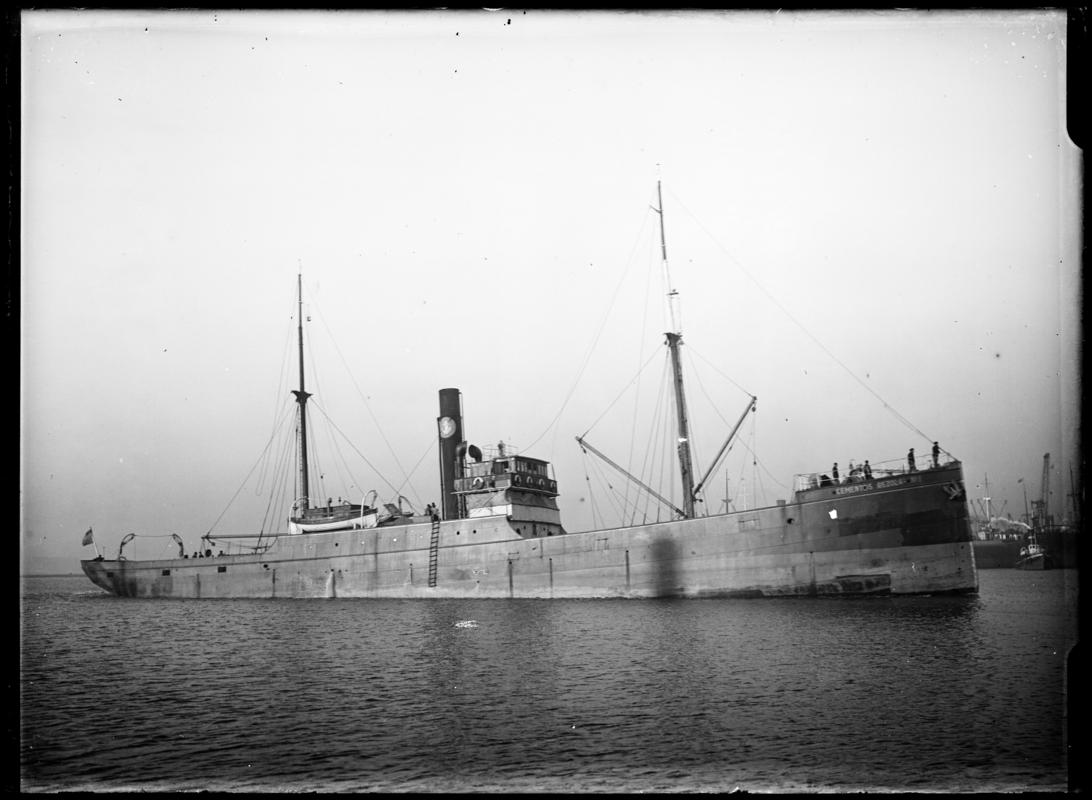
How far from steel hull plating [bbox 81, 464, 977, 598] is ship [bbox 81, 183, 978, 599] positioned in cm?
6

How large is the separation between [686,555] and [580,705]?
19.9 m

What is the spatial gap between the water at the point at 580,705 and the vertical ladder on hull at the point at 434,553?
13048 mm

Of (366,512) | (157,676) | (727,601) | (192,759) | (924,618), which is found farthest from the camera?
(366,512)

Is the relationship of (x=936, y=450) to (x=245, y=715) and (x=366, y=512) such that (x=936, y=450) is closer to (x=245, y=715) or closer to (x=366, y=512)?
(x=245, y=715)

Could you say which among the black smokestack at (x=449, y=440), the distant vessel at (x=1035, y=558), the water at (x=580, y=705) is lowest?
the distant vessel at (x=1035, y=558)

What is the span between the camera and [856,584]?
3241cm

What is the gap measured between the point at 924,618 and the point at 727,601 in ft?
29.3

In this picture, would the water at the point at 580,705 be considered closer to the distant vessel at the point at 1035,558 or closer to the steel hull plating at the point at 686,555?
the steel hull plating at the point at 686,555

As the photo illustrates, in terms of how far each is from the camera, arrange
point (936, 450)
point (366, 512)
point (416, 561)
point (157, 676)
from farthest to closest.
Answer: point (366, 512)
point (416, 561)
point (936, 450)
point (157, 676)

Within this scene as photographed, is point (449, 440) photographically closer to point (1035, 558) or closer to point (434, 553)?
point (434, 553)

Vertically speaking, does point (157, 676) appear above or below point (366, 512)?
below

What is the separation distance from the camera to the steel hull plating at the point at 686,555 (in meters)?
31.6

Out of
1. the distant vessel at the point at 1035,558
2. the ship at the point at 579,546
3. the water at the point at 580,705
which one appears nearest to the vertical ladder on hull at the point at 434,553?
the ship at the point at 579,546
